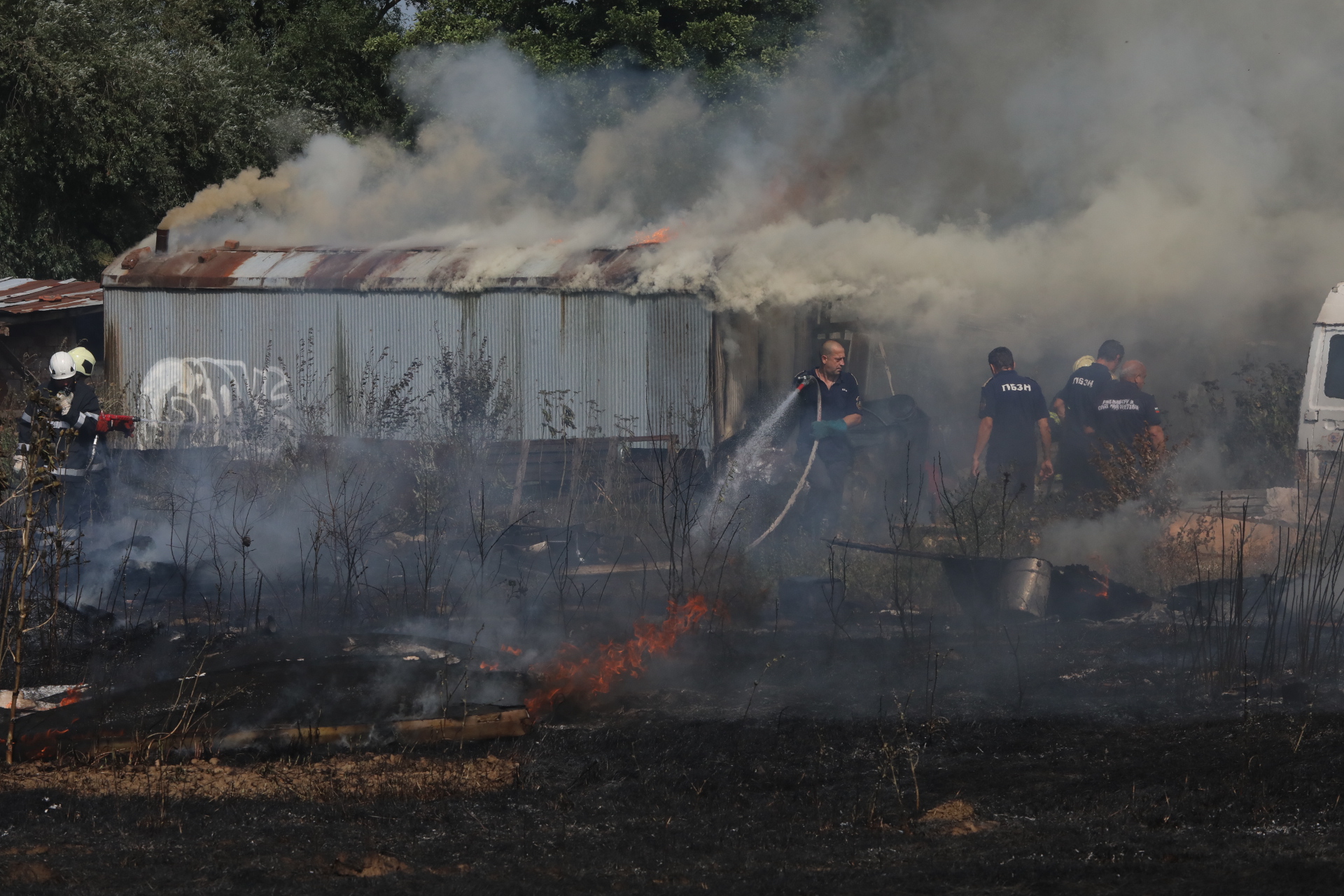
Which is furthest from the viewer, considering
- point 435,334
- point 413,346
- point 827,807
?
point 413,346

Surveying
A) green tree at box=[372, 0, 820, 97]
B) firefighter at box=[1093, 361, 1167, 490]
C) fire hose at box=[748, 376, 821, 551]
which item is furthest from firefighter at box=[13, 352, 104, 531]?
green tree at box=[372, 0, 820, 97]

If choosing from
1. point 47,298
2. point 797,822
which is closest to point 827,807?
point 797,822

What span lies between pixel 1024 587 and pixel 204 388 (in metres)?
10.7

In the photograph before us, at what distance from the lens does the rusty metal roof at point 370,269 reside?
1288cm

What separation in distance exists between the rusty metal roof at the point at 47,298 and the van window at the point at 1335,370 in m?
14.4

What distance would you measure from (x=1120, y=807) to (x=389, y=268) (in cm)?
1116

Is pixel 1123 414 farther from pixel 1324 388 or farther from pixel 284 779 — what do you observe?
pixel 284 779

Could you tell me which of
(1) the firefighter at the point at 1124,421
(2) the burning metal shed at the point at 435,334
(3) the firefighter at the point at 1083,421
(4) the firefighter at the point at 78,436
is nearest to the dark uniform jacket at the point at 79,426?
(4) the firefighter at the point at 78,436

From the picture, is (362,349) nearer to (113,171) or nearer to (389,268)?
(389,268)

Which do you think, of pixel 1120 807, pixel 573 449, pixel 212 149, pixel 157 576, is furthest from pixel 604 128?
pixel 1120 807

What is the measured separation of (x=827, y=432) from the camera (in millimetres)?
9672

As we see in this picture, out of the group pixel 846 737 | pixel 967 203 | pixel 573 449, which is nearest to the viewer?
pixel 846 737

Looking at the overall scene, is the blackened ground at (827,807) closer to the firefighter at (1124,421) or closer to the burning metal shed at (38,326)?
A: the firefighter at (1124,421)

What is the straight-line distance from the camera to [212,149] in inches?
813
